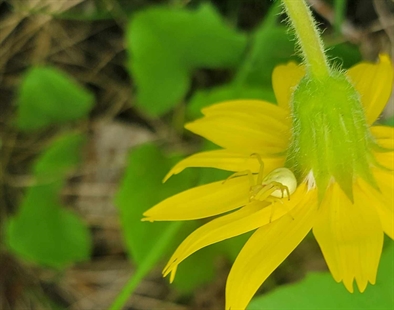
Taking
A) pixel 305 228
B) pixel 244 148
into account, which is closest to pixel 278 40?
pixel 244 148

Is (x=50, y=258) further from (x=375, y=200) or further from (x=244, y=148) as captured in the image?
(x=375, y=200)

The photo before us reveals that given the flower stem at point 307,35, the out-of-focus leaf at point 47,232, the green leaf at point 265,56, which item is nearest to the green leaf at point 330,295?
the flower stem at point 307,35

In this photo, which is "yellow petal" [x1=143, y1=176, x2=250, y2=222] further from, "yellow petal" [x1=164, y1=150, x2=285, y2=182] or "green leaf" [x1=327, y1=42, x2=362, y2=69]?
"green leaf" [x1=327, y1=42, x2=362, y2=69]

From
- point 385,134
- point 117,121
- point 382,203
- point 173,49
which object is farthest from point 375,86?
point 117,121

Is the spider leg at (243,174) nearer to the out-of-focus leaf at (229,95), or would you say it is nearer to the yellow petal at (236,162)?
the yellow petal at (236,162)

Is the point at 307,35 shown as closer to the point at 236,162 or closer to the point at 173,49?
the point at 236,162
